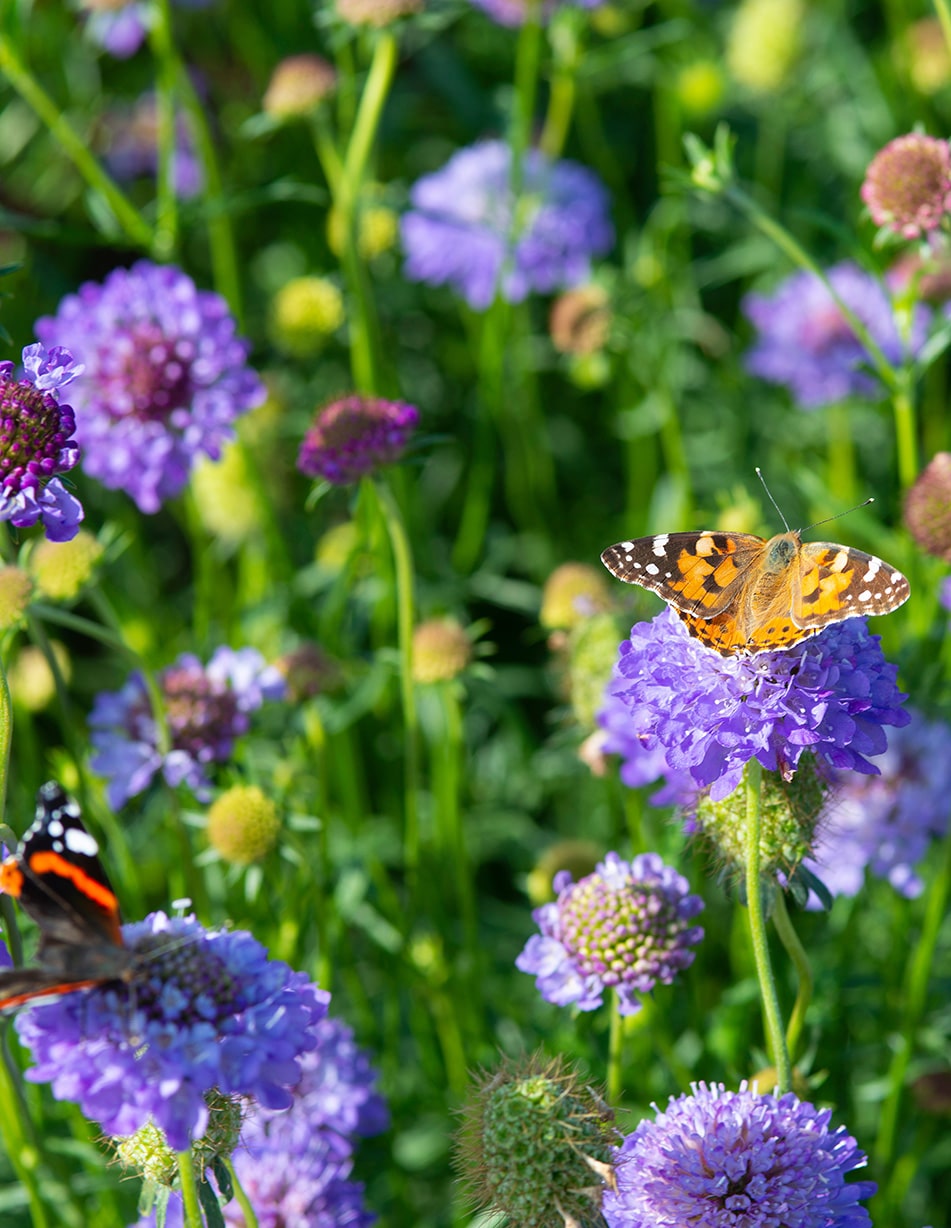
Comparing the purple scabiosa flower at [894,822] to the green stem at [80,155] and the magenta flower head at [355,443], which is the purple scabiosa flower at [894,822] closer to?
the magenta flower head at [355,443]

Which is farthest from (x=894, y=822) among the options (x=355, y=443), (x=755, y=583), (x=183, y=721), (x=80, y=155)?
(x=80, y=155)

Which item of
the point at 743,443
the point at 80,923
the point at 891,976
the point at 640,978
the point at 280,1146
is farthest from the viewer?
the point at 743,443

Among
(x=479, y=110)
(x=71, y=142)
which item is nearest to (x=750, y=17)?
(x=479, y=110)

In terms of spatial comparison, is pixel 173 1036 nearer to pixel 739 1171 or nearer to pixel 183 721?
pixel 739 1171

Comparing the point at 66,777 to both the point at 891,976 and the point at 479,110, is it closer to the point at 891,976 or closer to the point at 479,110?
the point at 891,976

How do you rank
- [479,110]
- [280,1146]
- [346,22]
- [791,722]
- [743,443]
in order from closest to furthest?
[791,722] < [280,1146] < [346,22] < [743,443] < [479,110]

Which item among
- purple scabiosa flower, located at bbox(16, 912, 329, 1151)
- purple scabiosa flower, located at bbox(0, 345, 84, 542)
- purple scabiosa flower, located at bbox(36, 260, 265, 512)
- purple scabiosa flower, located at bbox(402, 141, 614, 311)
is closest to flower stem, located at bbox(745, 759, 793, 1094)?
purple scabiosa flower, located at bbox(16, 912, 329, 1151)

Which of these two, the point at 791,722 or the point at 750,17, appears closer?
the point at 791,722
